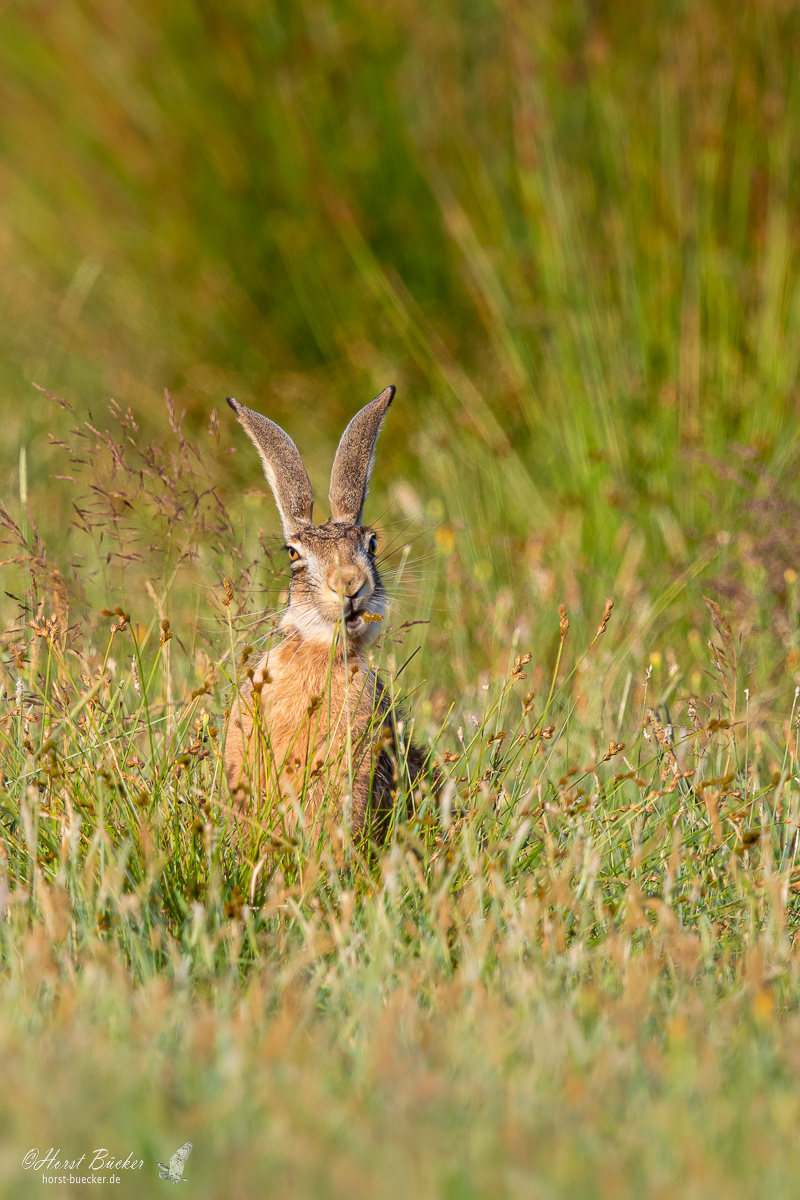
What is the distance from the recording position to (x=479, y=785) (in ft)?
10.2

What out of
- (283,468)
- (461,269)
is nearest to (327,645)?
(283,468)

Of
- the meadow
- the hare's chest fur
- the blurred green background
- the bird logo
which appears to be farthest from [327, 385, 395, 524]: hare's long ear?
the bird logo

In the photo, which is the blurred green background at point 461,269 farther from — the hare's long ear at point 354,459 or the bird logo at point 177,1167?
the bird logo at point 177,1167

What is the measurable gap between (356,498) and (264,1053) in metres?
2.12

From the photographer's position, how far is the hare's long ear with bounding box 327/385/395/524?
384 centimetres

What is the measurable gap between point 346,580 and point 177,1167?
1928 mm

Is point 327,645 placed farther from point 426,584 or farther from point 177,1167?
point 177,1167

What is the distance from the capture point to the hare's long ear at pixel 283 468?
3764 millimetres

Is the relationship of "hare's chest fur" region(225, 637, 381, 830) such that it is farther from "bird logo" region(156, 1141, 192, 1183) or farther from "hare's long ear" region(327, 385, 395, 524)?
"bird logo" region(156, 1141, 192, 1183)

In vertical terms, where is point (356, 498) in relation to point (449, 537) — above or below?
below

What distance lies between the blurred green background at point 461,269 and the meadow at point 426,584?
28 millimetres

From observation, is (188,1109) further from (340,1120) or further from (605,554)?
(605,554)

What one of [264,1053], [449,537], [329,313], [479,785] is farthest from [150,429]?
[264,1053]

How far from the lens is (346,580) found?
3.54m
